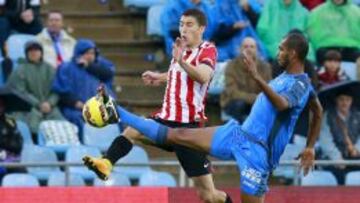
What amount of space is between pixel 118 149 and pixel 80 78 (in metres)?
3.85

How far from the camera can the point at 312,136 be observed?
37.2 ft

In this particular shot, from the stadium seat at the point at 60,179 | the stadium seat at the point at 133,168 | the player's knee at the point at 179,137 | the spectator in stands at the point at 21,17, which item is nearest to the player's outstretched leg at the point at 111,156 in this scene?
the player's knee at the point at 179,137

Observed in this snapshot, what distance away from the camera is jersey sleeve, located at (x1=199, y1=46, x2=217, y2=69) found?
1146cm

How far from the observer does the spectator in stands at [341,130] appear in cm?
1458

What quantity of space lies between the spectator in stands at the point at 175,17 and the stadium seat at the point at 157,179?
2.29 meters

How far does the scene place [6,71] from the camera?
50.0 ft

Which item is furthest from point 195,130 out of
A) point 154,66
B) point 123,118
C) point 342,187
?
point 154,66

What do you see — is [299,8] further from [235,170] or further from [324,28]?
[235,170]

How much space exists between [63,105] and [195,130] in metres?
4.16

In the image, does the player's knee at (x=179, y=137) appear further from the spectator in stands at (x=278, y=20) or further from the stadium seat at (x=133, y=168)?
the spectator in stands at (x=278, y=20)

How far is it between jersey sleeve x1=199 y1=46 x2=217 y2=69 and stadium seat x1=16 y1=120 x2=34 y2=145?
344 cm

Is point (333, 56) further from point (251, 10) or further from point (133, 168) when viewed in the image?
point (133, 168)

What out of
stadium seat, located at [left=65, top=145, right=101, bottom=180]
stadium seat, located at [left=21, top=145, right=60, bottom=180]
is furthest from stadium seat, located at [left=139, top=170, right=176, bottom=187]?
stadium seat, located at [left=21, top=145, right=60, bottom=180]

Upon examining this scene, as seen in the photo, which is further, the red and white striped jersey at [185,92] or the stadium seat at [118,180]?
the stadium seat at [118,180]
